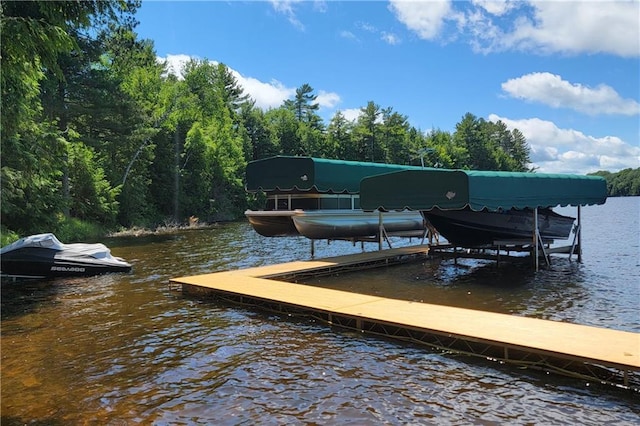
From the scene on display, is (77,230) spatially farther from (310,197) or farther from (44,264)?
(310,197)

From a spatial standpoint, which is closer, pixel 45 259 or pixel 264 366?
pixel 264 366

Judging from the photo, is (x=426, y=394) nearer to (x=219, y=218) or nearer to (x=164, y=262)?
(x=164, y=262)

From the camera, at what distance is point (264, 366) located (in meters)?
6.86

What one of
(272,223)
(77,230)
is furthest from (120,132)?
(272,223)

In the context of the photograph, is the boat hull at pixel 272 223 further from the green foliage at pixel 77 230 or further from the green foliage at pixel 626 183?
the green foliage at pixel 626 183

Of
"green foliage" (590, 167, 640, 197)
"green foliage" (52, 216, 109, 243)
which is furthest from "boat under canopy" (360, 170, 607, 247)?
"green foliage" (590, 167, 640, 197)

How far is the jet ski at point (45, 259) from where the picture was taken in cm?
1347

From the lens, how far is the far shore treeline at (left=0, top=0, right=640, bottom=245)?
33.7 ft

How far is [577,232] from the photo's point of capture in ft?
56.1

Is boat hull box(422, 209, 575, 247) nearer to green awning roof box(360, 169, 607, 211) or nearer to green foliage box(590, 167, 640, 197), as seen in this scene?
green awning roof box(360, 169, 607, 211)

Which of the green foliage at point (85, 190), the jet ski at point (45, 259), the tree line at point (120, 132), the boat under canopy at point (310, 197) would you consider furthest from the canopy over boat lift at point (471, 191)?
the green foliage at point (85, 190)

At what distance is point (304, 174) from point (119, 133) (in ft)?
60.9

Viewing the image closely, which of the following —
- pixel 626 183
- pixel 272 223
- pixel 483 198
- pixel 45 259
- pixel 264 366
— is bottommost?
pixel 264 366

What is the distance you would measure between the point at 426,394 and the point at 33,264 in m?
12.1
